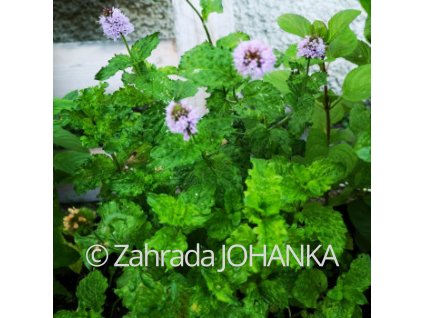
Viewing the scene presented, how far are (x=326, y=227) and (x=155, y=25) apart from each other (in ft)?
1.76

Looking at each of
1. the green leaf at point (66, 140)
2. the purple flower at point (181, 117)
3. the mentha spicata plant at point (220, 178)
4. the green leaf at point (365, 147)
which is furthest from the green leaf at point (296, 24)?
the green leaf at point (66, 140)

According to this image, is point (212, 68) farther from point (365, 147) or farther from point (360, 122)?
point (360, 122)

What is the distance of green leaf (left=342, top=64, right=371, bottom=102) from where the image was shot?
32.7 inches

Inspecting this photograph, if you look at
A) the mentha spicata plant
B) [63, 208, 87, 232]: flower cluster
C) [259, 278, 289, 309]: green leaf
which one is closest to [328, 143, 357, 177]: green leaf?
the mentha spicata plant

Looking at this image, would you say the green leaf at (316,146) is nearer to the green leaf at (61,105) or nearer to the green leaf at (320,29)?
the green leaf at (320,29)

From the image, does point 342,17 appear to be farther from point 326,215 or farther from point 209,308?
point 209,308

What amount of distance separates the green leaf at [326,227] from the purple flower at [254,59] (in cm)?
21

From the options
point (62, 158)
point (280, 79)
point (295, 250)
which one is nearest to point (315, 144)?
point (280, 79)

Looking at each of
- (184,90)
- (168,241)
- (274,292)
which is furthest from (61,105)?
(274,292)

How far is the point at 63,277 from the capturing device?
1030 mm

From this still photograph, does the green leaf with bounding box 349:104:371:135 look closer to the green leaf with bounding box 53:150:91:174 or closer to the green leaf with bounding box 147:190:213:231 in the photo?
the green leaf with bounding box 147:190:213:231

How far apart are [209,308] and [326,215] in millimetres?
201

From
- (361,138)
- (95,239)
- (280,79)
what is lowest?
(95,239)

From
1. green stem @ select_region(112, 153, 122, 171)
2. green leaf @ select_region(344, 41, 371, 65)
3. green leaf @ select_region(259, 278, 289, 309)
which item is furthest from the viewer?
green leaf @ select_region(344, 41, 371, 65)
